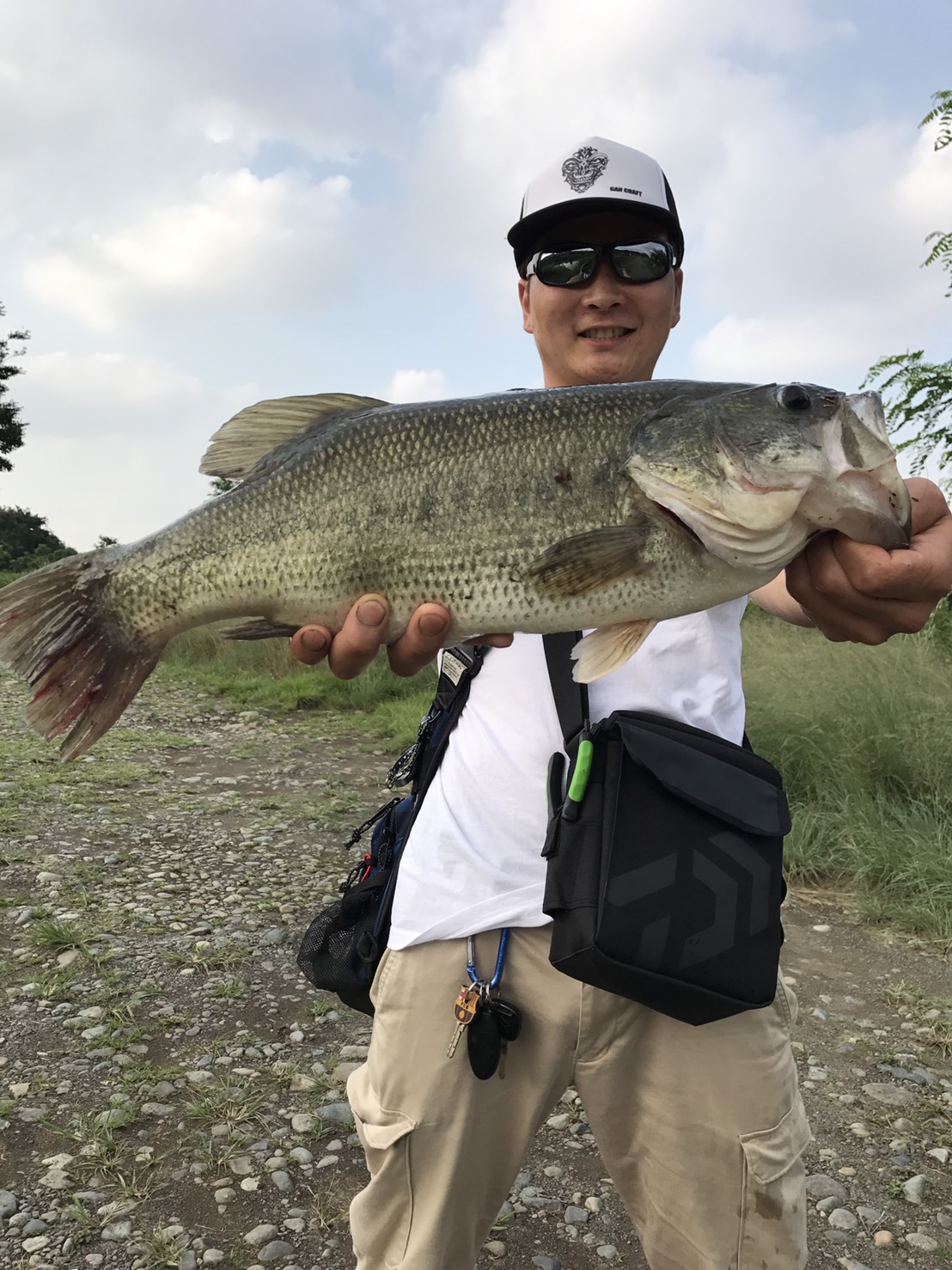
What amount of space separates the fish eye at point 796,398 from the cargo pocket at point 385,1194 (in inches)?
83.4

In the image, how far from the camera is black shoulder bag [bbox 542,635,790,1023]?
2092mm

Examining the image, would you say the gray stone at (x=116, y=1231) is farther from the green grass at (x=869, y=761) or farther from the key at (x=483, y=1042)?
the green grass at (x=869, y=761)

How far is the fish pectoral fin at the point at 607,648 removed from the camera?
2.22 metres

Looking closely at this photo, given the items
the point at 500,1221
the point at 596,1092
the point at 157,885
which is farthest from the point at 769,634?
the point at 596,1092

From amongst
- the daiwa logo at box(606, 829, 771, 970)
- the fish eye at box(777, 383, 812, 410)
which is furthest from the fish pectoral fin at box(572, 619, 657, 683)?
the fish eye at box(777, 383, 812, 410)

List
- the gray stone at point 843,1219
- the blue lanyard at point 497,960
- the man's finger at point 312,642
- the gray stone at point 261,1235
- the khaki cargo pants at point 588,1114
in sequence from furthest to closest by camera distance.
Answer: the gray stone at point 843,1219 < the gray stone at point 261,1235 < the man's finger at point 312,642 < the blue lanyard at point 497,960 < the khaki cargo pants at point 588,1114

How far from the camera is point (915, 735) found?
6.70 m

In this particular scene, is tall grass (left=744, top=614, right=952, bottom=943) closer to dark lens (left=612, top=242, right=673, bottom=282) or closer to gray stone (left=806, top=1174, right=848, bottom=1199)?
gray stone (left=806, top=1174, right=848, bottom=1199)

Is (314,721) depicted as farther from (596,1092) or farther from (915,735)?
(596,1092)

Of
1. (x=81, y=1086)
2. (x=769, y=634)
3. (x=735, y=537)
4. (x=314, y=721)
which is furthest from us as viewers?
(x=314, y=721)

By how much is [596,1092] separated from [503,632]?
125 cm

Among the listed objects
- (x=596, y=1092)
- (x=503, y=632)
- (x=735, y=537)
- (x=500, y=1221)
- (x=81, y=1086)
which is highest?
(x=735, y=537)

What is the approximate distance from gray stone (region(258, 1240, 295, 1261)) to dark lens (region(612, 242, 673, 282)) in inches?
144

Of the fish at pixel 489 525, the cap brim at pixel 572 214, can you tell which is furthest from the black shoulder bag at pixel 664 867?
the cap brim at pixel 572 214
